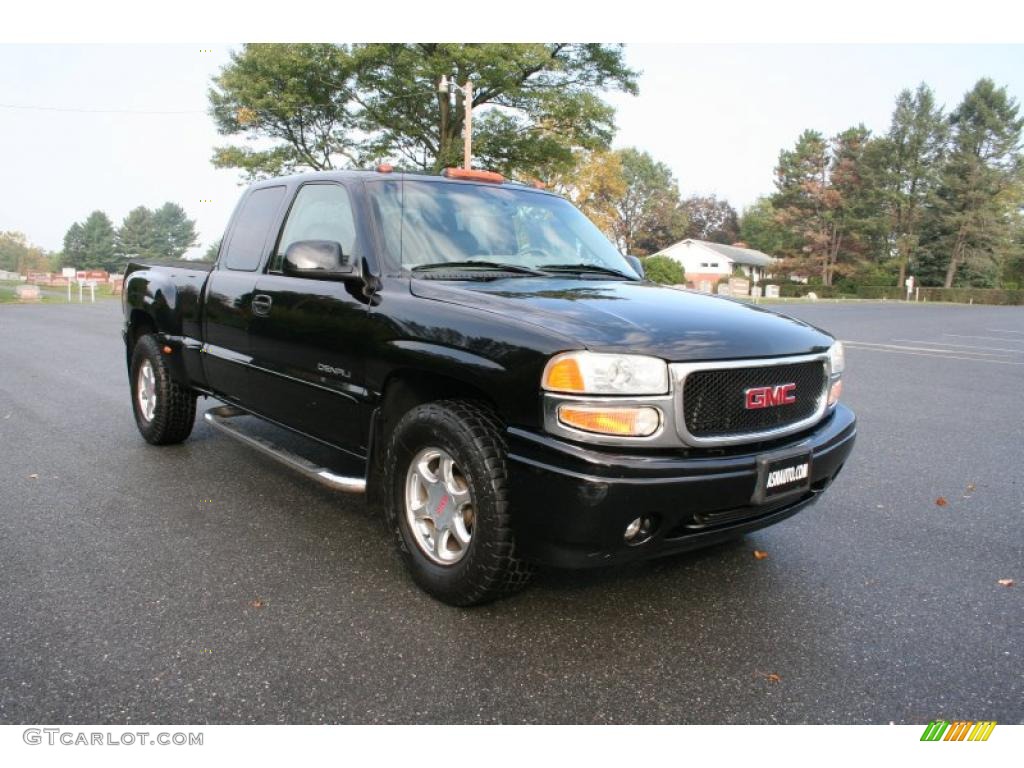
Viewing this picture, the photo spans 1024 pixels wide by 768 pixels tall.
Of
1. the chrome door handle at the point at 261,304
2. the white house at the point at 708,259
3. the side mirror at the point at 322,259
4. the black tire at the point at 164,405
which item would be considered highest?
the white house at the point at 708,259

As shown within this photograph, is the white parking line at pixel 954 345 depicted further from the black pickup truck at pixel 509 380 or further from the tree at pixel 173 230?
the tree at pixel 173 230

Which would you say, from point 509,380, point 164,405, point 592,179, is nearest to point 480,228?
point 509,380

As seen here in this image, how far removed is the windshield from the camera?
3709 millimetres

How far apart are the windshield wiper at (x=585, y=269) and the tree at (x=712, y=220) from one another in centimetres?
9795

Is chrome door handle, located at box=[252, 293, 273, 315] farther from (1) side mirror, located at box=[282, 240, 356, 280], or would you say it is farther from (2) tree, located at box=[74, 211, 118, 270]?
(2) tree, located at box=[74, 211, 118, 270]

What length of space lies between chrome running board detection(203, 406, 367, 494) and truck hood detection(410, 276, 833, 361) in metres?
0.96

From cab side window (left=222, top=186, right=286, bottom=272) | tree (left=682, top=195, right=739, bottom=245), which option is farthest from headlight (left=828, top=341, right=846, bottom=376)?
tree (left=682, top=195, right=739, bottom=245)

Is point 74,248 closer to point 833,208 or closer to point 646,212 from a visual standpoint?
point 646,212

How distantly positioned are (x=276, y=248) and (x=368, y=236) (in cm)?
98

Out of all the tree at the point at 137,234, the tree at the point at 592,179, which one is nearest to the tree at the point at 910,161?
the tree at the point at 592,179

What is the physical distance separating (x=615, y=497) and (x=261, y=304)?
2.60 m

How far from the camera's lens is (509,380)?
277 cm

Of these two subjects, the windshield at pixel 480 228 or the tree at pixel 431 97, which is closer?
the windshield at pixel 480 228

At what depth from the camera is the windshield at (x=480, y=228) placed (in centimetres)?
371
